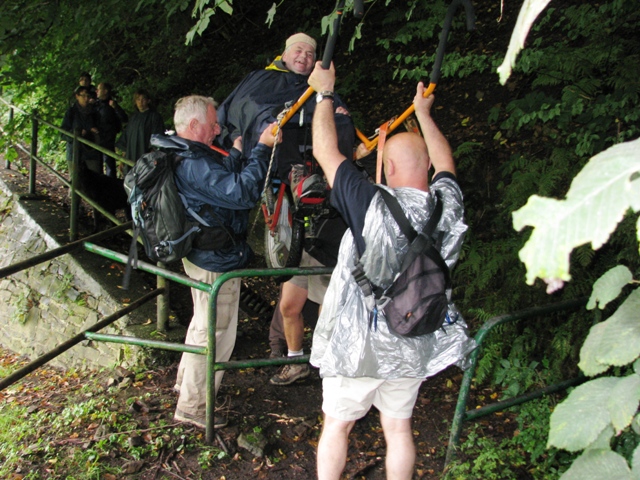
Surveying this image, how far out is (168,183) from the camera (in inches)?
131

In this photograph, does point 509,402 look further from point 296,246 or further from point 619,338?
point 619,338

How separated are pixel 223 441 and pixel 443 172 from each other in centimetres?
199

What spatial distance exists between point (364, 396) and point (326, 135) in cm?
117

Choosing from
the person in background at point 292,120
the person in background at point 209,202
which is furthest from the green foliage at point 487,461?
the person in background at point 209,202

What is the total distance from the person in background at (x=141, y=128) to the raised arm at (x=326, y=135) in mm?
5117

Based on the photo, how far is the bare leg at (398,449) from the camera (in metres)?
2.81

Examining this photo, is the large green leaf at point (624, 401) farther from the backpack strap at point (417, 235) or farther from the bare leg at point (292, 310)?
the bare leg at point (292, 310)

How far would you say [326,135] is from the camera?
262 centimetres

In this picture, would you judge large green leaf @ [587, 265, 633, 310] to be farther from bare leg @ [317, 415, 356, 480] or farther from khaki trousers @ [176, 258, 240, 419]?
khaki trousers @ [176, 258, 240, 419]

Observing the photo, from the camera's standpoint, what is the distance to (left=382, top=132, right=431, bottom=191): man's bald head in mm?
2625

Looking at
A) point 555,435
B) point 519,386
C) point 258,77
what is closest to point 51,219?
point 258,77

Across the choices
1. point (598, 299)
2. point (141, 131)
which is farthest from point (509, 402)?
point (141, 131)

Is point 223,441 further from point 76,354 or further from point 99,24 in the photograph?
point 99,24

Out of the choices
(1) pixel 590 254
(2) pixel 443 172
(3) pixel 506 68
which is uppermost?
(3) pixel 506 68
